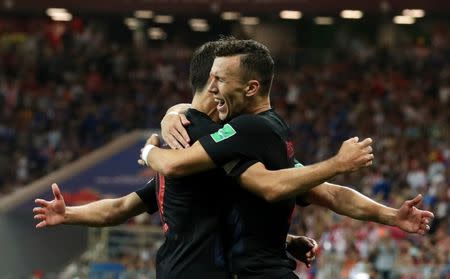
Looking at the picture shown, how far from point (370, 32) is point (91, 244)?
11717 millimetres

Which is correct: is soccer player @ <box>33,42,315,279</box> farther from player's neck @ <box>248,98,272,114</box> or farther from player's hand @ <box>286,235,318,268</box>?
player's hand @ <box>286,235,318,268</box>

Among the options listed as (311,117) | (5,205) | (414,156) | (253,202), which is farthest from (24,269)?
(253,202)

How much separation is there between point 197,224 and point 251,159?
0.41m

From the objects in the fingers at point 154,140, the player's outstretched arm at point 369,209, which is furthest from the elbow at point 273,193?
the fingers at point 154,140

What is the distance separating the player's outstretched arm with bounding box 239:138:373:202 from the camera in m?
5.37

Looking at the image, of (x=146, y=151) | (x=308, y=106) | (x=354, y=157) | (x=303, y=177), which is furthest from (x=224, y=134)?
(x=308, y=106)

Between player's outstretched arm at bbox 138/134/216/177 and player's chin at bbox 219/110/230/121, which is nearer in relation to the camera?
player's outstretched arm at bbox 138/134/216/177

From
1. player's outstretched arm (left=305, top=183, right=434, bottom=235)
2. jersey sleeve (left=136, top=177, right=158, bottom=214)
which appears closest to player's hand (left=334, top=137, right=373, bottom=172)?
player's outstretched arm (left=305, top=183, right=434, bottom=235)

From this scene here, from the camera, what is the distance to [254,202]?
569 centimetres

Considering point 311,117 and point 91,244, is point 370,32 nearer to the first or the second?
point 311,117

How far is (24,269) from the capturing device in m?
22.7

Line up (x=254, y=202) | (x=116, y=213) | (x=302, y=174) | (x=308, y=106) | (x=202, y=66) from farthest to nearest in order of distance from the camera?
(x=308, y=106) < (x=116, y=213) < (x=202, y=66) < (x=254, y=202) < (x=302, y=174)

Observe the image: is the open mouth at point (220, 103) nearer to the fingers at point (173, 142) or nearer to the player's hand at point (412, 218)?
the fingers at point (173, 142)

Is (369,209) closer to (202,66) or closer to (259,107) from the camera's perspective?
(259,107)
